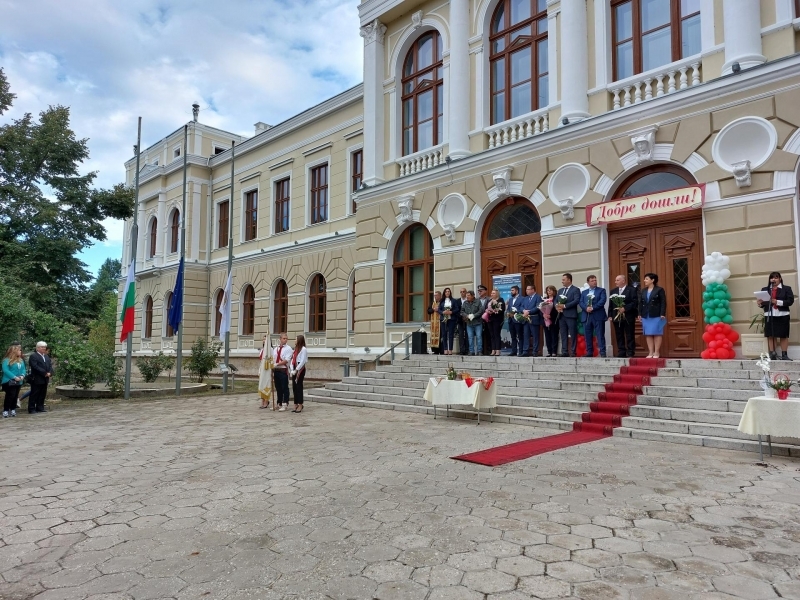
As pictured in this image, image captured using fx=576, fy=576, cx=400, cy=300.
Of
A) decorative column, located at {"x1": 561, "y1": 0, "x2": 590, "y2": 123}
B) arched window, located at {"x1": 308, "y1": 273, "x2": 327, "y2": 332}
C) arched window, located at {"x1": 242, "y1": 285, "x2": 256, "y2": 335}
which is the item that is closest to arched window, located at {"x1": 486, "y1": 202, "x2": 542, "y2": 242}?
decorative column, located at {"x1": 561, "y1": 0, "x2": 590, "y2": 123}

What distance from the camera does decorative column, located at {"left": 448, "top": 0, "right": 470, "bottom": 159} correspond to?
52.3 feet

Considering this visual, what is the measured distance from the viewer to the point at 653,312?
35.6ft

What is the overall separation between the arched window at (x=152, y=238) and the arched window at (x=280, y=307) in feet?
39.1

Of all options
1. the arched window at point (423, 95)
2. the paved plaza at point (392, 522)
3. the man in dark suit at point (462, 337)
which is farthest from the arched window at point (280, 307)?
the paved plaza at point (392, 522)

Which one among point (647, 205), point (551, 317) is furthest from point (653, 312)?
point (647, 205)

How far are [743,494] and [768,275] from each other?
6.62 metres

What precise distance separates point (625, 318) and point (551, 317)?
64.6 inches

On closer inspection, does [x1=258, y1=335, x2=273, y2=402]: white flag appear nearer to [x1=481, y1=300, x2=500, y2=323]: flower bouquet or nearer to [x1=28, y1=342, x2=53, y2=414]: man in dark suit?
[x1=28, y1=342, x2=53, y2=414]: man in dark suit

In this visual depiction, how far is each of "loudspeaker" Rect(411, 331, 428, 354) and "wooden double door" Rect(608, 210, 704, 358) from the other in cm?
516

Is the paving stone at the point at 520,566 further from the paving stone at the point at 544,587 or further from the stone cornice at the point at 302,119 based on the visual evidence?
the stone cornice at the point at 302,119

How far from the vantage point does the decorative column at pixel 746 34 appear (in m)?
10.9

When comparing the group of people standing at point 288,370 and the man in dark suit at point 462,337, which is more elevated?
the man in dark suit at point 462,337

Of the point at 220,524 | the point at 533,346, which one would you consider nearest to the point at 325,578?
the point at 220,524

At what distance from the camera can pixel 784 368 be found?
8.95 meters
